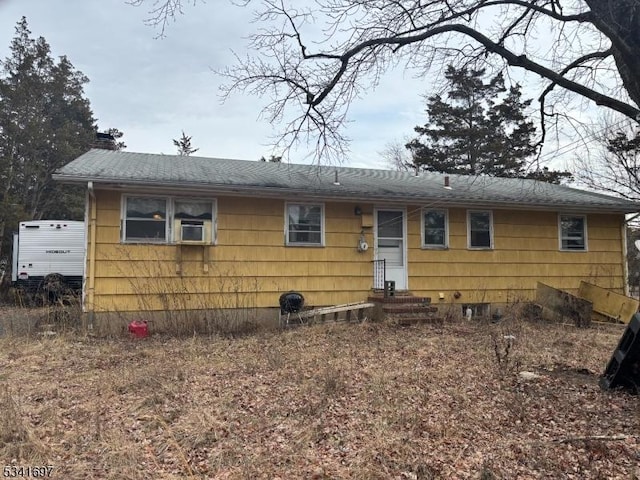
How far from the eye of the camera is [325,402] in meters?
4.66

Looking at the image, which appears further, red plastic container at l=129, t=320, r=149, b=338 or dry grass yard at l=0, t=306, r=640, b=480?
red plastic container at l=129, t=320, r=149, b=338

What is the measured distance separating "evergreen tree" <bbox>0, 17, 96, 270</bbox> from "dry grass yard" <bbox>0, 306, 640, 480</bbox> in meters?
19.7

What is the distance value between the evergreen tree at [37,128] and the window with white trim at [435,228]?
63.1 ft

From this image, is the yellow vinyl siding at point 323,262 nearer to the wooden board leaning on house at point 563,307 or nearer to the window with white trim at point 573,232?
the window with white trim at point 573,232

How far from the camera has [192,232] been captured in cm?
941

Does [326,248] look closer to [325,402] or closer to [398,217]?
[398,217]

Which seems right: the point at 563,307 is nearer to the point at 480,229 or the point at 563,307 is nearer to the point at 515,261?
the point at 515,261

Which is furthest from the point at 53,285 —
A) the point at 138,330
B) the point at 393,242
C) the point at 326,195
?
the point at 393,242

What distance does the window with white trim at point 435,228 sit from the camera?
11133 millimetres

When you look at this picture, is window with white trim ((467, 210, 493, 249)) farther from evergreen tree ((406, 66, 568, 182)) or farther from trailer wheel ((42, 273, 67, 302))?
evergreen tree ((406, 66, 568, 182))

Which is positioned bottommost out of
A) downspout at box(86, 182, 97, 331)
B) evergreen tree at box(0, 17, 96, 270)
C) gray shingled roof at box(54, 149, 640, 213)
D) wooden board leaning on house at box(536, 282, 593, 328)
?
wooden board leaning on house at box(536, 282, 593, 328)

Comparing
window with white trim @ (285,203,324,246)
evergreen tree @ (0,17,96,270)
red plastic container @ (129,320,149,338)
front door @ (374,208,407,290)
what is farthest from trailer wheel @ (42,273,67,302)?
evergreen tree @ (0,17,96,270)

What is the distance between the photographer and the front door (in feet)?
35.7

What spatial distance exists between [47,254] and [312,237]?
951 centimetres
